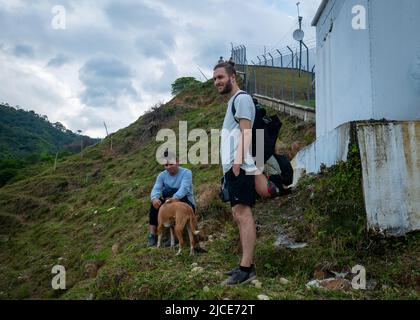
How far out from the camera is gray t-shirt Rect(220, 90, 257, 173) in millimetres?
3570

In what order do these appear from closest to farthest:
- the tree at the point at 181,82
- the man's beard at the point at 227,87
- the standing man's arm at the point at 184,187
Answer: the man's beard at the point at 227,87, the standing man's arm at the point at 184,187, the tree at the point at 181,82

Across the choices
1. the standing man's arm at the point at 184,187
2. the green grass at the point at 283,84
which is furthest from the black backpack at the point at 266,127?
the green grass at the point at 283,84

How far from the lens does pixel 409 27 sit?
14.8 ft

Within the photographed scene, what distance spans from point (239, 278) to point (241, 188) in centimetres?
82

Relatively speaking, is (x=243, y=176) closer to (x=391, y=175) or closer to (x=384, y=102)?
(x=391, y=175)

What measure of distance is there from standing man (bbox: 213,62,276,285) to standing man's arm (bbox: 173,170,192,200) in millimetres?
2284

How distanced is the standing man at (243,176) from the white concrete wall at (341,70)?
1.91 m

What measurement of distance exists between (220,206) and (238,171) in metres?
4.02

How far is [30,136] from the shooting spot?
70375 millimetres

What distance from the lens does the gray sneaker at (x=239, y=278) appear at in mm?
3590

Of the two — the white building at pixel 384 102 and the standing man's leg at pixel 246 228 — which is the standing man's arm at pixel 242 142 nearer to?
the standing man's leg at pixel 246 228
